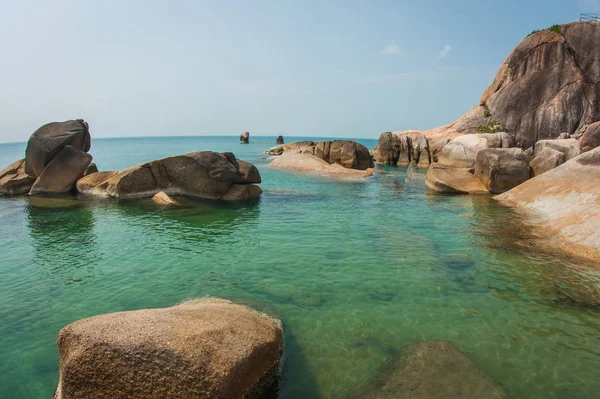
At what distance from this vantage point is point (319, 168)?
39.3m

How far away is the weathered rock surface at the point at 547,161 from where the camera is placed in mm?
23328

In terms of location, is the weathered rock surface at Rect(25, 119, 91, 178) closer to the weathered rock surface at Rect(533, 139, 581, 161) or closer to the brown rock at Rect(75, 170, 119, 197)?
the brown rock at Rect(75, 170, 119, 197)

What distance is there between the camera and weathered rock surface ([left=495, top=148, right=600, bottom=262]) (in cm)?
1229

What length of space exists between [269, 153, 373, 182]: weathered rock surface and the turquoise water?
54.8 ft

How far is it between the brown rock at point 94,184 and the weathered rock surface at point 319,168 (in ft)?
62.6

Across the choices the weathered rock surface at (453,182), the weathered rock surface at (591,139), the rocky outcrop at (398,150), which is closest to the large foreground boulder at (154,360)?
the weathered rock surface at (453,182)

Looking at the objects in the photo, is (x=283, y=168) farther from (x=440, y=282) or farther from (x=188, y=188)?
(x=440, y=282)

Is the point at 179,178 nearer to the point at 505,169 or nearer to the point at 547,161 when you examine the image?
the point at 505,169

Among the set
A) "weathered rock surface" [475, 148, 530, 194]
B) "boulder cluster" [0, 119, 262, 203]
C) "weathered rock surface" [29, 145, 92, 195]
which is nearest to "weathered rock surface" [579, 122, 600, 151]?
"weathered rock surface" [475, 148, 530, 194]

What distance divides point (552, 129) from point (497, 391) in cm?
4884

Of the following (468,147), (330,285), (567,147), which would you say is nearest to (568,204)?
(330,285)

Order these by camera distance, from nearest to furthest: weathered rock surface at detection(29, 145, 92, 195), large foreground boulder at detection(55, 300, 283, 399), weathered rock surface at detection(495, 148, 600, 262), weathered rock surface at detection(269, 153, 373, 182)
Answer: large foreground boulder at detection(55, 300, 283, 399)
weathered rock surface at detection(495, 148, 600, 262)
weathered rock surface at detection(29, 145, 92, 195)
weathered rock surface at detection(269, 153, 373, 182)

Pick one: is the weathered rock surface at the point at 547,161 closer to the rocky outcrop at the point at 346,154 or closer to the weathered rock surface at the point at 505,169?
the weathered rock surface at the point at 505,169

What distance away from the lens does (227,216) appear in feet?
62.0
